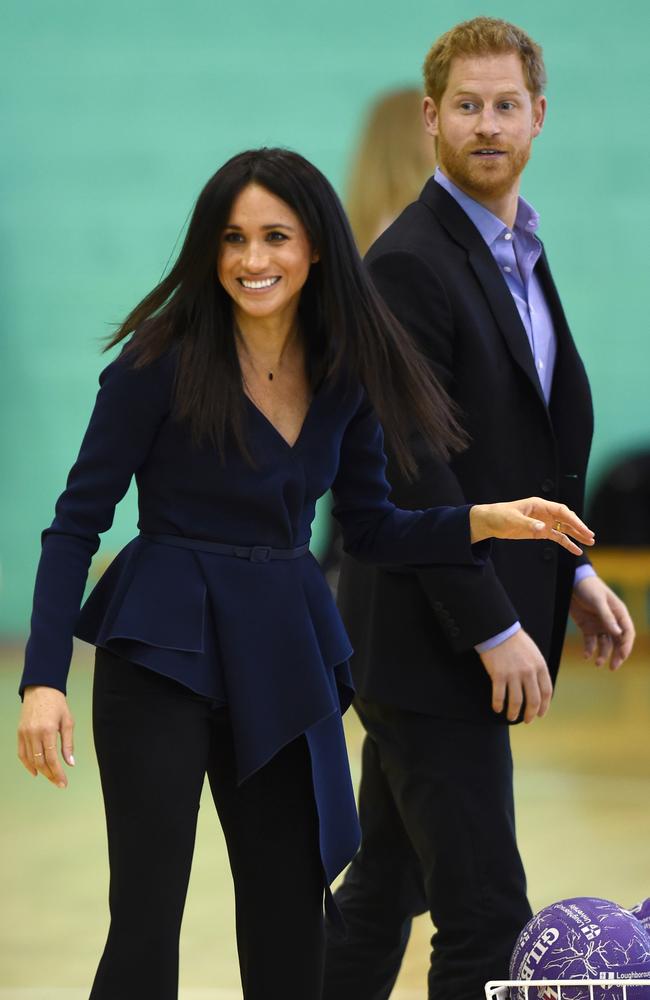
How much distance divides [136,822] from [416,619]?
0.63 meters

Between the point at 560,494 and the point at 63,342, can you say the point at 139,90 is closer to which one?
the point at 63,342

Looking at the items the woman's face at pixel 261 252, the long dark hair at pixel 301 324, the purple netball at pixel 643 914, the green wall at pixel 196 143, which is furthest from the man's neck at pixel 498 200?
the green wall at pixel 196 143

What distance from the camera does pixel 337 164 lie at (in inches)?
275

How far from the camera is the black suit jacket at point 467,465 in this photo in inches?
87.9

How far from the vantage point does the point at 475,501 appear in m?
2.31

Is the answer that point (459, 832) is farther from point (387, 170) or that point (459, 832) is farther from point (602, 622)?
point (387, 170)

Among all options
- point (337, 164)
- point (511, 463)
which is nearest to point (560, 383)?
point (511, 463)

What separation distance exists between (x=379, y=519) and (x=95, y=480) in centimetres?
44

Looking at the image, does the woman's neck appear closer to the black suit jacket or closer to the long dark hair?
the long dark hair

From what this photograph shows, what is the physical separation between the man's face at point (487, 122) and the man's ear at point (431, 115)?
52mm

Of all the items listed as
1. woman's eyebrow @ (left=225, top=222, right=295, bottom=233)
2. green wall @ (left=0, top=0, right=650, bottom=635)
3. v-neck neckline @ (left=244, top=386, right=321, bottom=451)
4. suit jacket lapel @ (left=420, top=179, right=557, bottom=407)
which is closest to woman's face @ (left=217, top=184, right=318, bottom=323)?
woman's eyebrow @ (left=225, top=222, right=295, bottom=233)

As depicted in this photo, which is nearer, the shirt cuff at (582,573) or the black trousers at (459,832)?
the black trousers at (459,832)

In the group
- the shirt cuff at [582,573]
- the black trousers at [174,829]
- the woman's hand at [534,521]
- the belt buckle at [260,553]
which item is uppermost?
the woman's hand at [534,521]

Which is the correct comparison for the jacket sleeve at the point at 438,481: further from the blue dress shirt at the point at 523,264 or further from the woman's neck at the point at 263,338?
the woman's neck at the point at 263,338
